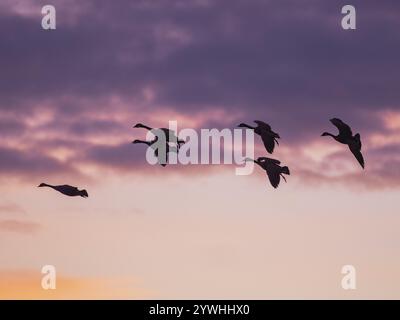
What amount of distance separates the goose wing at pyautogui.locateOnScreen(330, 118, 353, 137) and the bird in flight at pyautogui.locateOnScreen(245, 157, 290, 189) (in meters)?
3.36

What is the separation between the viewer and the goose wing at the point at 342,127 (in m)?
48.8

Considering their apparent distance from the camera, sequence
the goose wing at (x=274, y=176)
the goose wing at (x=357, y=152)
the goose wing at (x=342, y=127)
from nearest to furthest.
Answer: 1. the goose wing at (x=342, y=127)
2. the goose wing at (x=357, y=152)
3. the goose wing at (x=274, y=176)

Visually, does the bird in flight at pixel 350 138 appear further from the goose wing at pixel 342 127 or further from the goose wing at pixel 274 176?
the goose wing at pixel 274 176

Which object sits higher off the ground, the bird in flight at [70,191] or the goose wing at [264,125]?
the goose wing at [264,125]

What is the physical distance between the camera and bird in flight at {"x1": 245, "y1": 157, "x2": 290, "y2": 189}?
50.2 m

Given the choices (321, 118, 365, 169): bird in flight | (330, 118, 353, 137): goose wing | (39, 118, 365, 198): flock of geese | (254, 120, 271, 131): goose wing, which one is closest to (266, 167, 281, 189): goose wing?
(39, 118, 365, 198): flock of geese

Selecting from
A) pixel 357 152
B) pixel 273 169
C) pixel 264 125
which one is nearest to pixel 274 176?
pixel 273 169

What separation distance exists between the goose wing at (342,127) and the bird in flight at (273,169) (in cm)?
336

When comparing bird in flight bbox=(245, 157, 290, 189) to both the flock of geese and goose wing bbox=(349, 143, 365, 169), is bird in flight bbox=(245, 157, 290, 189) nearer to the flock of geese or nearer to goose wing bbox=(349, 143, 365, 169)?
the flock of geese

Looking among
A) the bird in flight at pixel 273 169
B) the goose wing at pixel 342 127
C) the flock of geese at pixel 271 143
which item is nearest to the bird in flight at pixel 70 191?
the flock of geese at pixel 271 143

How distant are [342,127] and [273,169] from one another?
4.14m
